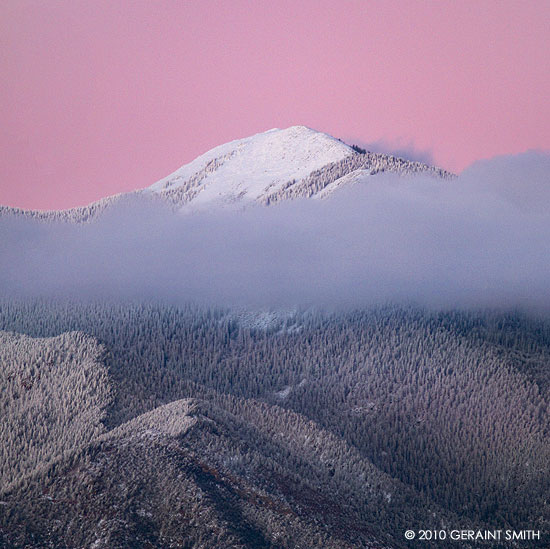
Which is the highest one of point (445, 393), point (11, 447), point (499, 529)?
point (11, 447)

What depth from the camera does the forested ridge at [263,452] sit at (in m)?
83.6

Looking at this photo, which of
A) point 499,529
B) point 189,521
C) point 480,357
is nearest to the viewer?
point 189,521

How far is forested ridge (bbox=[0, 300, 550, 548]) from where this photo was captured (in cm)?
8356

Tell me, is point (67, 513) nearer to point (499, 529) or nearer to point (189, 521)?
point (189, 521)

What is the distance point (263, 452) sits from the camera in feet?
377

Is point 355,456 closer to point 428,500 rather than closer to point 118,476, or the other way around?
point 428,500

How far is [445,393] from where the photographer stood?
607ft

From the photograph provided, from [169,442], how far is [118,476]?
11629 mm

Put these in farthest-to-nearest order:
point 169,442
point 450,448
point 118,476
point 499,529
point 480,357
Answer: point 480,357 → point 450,448 → point 499,529 → point 169,442 → point 118,476

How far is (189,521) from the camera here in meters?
81.8

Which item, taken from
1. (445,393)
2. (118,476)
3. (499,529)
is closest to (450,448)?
(445,393)

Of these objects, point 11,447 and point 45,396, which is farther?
point 45,396

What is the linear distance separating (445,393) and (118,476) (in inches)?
4563

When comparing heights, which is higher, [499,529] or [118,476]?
[118,476]
